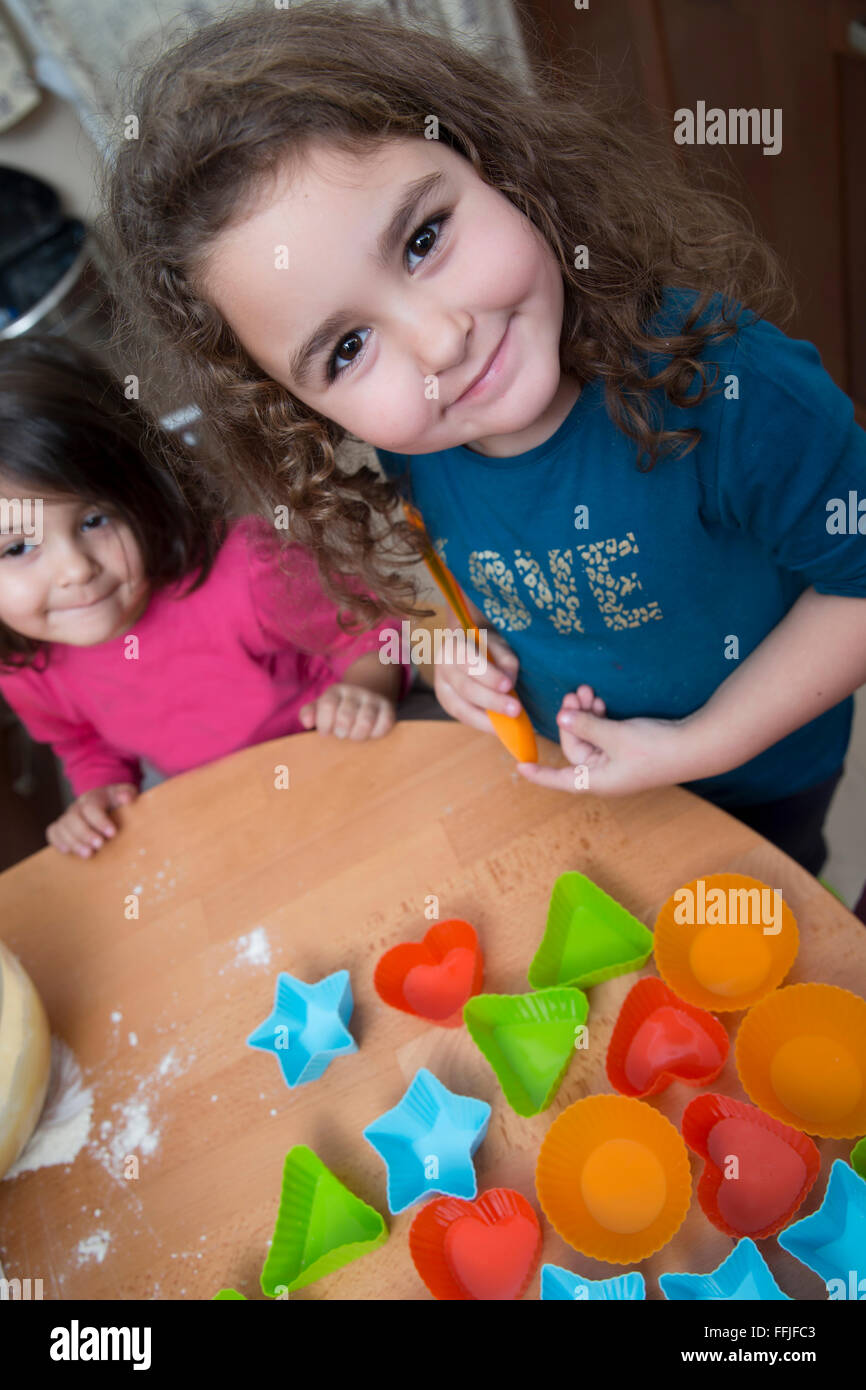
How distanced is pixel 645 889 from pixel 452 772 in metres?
0.19

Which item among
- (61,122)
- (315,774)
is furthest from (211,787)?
(61,122)

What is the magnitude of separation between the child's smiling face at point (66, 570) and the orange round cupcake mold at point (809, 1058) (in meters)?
0.68

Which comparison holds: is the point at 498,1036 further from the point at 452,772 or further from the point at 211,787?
the point at 211,787

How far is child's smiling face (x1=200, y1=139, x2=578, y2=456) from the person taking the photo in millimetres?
504

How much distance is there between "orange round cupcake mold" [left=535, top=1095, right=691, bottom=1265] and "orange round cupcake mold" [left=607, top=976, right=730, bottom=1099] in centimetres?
2

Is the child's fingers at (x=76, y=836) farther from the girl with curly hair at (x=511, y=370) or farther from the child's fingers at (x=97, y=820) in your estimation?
the girl with curly hair at (x=511, y=370)

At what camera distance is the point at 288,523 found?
78 centimetres

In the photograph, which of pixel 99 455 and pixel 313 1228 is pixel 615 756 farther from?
pixel 99 455

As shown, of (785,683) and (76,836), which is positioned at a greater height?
(785,683)

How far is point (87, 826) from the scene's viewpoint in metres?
0.88

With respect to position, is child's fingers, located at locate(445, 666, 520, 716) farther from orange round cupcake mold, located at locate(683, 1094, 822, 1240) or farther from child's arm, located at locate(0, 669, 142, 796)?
child's arm, located at locate(0, 669, 142, 796)

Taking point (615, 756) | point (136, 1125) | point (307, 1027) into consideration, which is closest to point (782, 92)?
point (615, 756)

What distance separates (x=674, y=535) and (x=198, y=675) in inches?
22.8

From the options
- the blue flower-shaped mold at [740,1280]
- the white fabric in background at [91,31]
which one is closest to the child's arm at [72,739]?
the blue flower-shaped mold at [740,1280]
